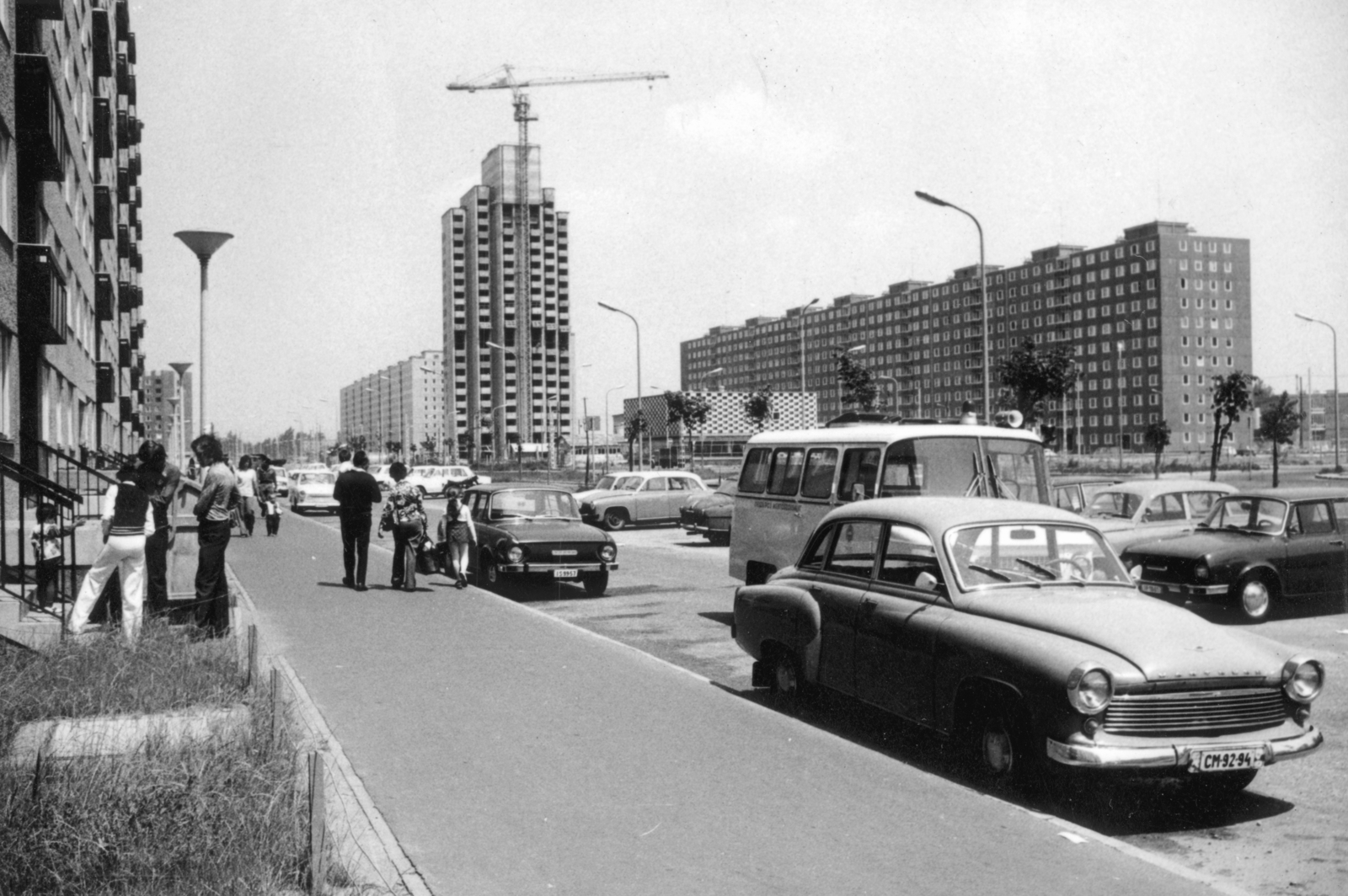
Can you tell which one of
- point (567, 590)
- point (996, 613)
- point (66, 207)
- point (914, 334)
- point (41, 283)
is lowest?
point (567, 590)

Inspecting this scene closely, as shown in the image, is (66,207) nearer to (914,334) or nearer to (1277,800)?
(1277,800)

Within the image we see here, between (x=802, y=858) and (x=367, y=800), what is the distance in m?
2.17

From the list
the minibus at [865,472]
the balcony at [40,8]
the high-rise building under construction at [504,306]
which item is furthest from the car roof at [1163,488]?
the high-rise building under construction at [504,306]

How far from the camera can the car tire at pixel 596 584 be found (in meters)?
16.2

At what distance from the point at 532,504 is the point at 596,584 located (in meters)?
1.51

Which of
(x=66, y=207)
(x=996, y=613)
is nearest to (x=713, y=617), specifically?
(x=996, y=613)

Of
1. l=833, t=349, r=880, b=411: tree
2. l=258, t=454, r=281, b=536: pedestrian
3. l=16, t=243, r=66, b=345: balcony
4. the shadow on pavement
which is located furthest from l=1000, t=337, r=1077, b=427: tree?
the shadow on pavement

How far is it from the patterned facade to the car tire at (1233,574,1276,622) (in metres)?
106

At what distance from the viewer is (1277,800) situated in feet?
21.1

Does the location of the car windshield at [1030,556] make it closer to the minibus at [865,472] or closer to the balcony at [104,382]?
the minibus at [865,472]

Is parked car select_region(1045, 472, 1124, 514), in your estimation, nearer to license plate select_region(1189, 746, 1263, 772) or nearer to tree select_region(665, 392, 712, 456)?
license plate select_region(1189, 746, 1263, 772)

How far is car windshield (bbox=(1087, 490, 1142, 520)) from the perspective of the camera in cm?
1557

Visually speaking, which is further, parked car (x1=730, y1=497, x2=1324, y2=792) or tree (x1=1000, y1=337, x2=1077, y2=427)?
tree (x1=1000, y1=337, x2=1077, y2=427)

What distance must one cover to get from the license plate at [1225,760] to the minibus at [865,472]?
17.7 feet
